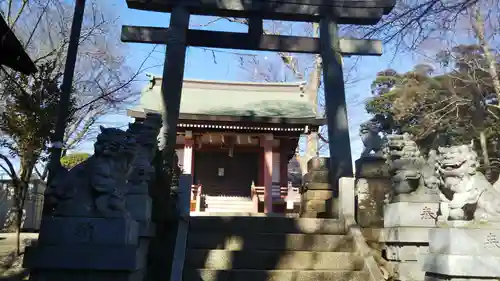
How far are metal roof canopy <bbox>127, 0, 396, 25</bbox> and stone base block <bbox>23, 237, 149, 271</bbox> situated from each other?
19.0 ft

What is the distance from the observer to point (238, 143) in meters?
17.7

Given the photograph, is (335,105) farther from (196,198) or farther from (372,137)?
(196,198)

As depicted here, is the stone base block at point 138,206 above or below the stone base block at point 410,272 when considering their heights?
above

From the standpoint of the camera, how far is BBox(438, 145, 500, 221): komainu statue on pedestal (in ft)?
12.4

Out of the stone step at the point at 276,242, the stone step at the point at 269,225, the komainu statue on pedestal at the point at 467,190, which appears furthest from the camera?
the stone step at the point at 269,225

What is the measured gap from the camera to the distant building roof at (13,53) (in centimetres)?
557

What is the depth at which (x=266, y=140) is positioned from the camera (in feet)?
55.2

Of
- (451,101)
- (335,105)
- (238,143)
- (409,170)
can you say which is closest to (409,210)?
(409,170)

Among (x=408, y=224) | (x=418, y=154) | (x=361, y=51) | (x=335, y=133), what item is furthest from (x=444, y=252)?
(x=361, y=51)

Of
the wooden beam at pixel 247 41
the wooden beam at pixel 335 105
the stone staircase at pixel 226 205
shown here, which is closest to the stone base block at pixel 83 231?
the wooden beam at pixel 335 105

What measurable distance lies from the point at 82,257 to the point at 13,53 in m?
3.79

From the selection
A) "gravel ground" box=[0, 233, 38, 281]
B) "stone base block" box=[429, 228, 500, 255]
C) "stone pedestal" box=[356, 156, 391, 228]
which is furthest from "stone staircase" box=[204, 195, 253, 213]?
"stone base block" box=[429, 228, 500, 255]

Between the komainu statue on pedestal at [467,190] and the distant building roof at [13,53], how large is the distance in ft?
17.9

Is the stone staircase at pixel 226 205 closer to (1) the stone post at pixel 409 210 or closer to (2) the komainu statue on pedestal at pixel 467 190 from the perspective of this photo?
(1) the stone post at pixel 409 210
